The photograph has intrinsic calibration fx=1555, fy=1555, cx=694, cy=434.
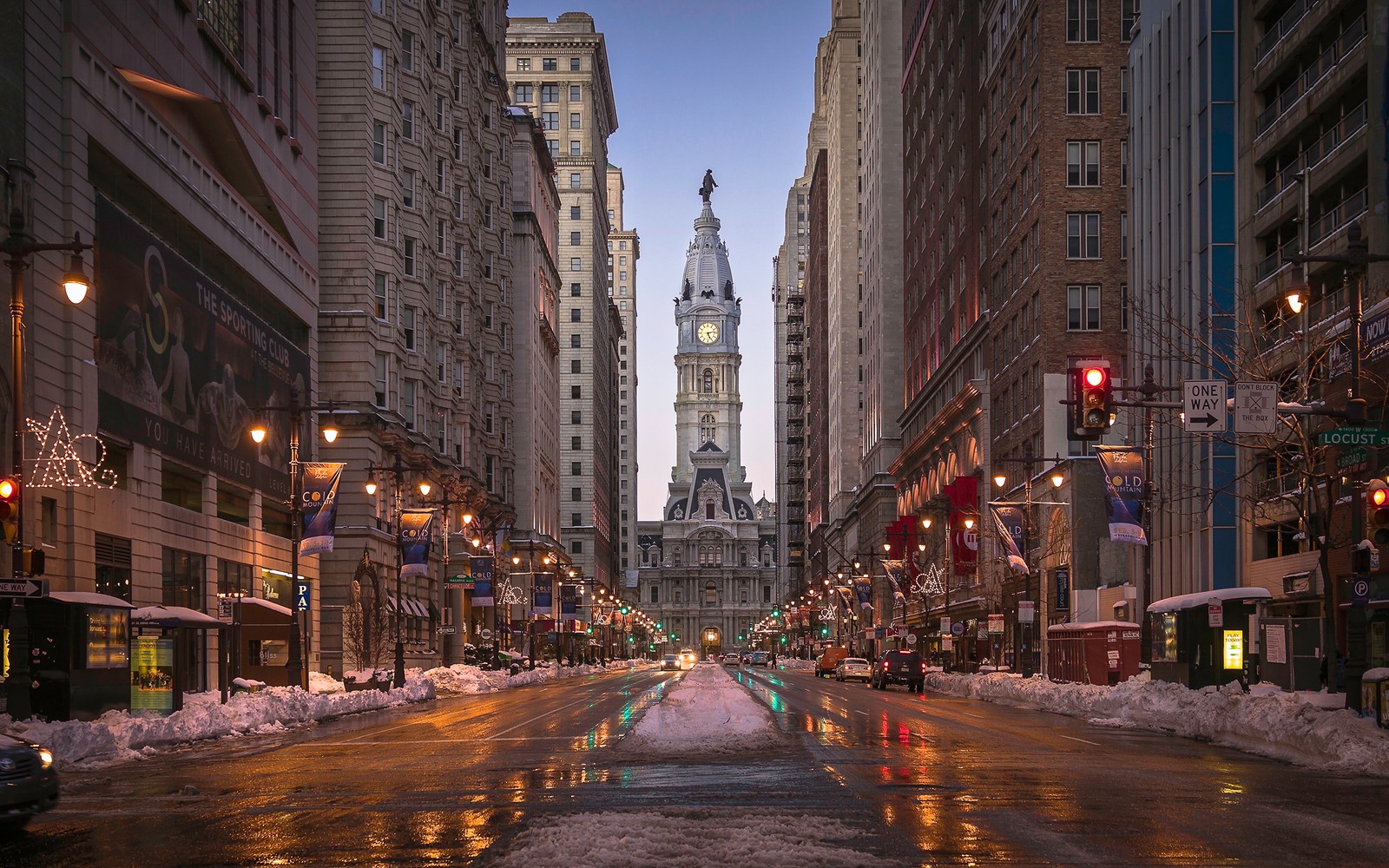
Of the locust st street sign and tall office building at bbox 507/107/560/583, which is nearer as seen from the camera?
the locust st street sign

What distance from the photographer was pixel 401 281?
78938mm

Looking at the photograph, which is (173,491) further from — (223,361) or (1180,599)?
(1180,599)

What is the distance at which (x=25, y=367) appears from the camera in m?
36.2

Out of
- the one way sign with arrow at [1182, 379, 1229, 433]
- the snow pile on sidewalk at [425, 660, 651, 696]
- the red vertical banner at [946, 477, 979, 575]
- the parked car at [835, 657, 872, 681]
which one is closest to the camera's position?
the one way sign with arrow at [1182, 379, 1229, 433]

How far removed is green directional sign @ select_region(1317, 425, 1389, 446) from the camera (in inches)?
1016

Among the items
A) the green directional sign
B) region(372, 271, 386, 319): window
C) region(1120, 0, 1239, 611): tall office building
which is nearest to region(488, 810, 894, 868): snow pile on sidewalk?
the green directional sign

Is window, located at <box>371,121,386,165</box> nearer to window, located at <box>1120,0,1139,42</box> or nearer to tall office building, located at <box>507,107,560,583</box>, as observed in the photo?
window, located at <box>1120,0,1139,42</box>

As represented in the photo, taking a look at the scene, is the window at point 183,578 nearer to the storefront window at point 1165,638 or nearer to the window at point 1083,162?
the storefront window at point 1165,638

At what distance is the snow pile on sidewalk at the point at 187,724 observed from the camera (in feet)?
83.9

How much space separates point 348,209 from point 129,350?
30983mm

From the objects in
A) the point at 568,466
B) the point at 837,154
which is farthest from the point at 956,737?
the point at 568,466

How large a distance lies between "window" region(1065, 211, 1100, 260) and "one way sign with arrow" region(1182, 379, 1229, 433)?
47395mm

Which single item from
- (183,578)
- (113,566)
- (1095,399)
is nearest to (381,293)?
(183,578)

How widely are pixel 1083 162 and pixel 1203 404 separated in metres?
48.8
